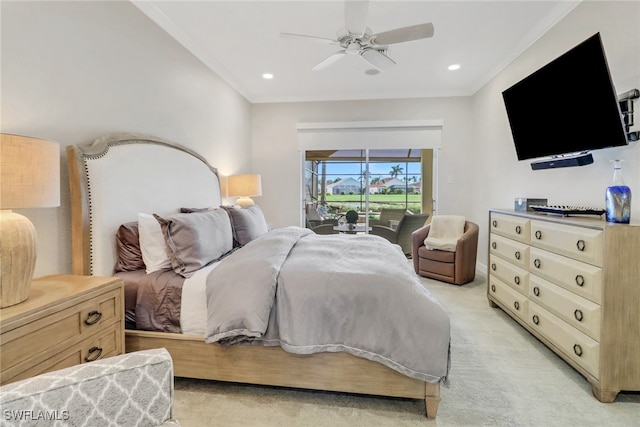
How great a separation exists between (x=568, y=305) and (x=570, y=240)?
423 mm

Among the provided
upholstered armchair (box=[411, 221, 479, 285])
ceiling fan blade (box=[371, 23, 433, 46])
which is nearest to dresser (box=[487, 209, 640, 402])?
upholstered armchair (box=[411, 221, 479, 285])

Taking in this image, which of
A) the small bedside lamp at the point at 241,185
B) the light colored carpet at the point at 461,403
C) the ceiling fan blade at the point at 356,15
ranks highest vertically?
the ceiling fan blade at the point at 356,15

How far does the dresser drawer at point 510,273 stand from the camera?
7.79 feet

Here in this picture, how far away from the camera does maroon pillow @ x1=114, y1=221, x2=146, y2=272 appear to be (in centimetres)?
193

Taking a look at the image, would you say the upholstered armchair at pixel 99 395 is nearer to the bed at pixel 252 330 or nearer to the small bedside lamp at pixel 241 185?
the bed at pixel 252 330

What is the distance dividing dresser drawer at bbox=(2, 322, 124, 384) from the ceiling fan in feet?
7.69

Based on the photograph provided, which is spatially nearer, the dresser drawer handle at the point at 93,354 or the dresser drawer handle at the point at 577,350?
the dresser drawer handle at the point at 93,354

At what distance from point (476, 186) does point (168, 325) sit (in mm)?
4459

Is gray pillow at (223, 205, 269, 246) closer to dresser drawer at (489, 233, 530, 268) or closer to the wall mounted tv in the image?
dresser drawer at (489, 233, 530, 268)

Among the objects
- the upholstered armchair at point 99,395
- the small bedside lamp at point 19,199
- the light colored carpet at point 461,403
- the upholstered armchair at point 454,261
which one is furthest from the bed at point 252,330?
the upholstered armchair at point 454,261

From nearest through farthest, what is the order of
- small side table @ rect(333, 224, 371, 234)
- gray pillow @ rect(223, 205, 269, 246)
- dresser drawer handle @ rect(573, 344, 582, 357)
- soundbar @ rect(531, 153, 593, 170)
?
dresser drawer handle @ rect(573, 344, 582, 357) < soundbar @ rect(531, 153, 593, 170) < gray pillow @ rect(223, 205, 269, 246) < small side table @ rect(333, 224, 371, 234)

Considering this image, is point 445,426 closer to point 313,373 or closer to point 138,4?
point 313,373

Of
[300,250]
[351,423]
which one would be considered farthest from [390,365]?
[300,250]

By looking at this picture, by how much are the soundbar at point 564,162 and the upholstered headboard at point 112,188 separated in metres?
3.41
